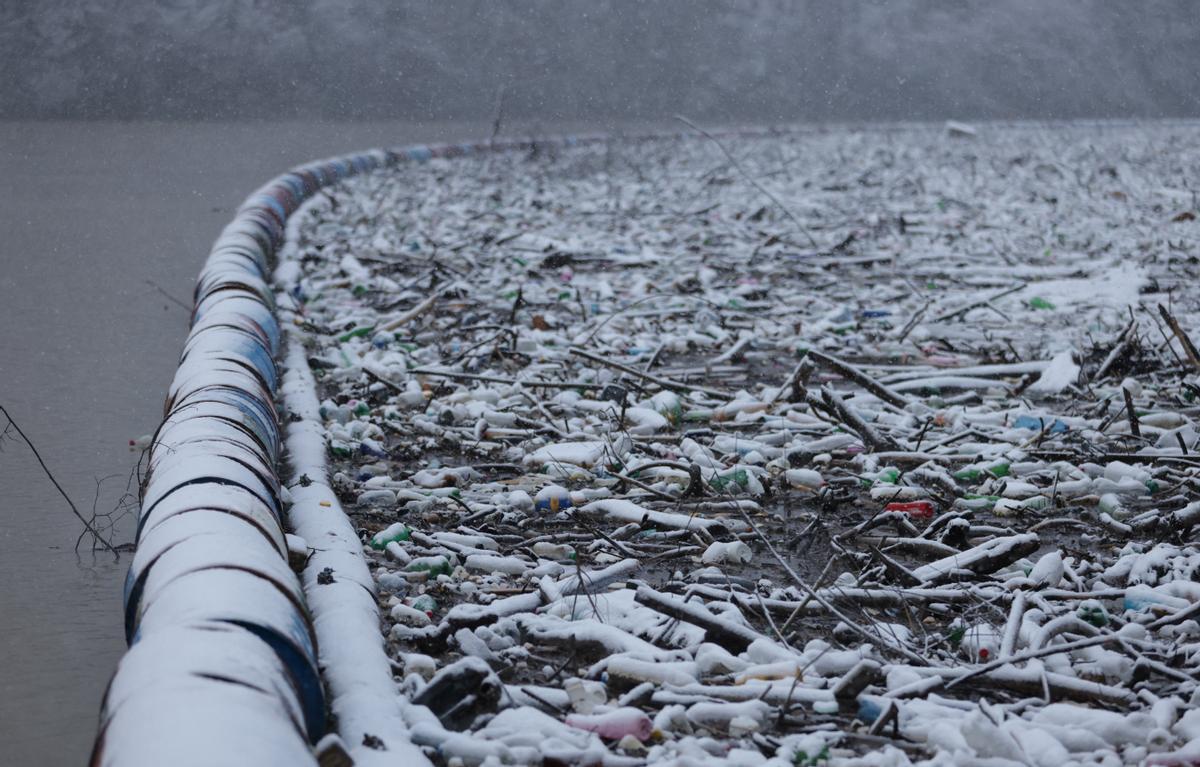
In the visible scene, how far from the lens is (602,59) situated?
31.1 meters

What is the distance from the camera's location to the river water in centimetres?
244

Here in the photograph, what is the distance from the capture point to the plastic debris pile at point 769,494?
2180 millimetres

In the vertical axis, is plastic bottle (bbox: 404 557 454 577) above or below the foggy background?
above

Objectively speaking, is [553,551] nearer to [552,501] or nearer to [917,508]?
[552,501]

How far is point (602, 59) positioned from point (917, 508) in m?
29.2

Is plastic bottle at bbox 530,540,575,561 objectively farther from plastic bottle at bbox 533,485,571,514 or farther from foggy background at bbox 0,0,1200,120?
foggy background at bbox 0,0,1200,120

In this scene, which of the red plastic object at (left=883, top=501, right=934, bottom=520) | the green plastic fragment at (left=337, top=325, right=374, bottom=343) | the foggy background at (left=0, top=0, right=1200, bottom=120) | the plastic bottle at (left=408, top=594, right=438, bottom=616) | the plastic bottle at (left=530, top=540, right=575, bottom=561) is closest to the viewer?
the plastic bottle at (left=408, top=594, right=438, bottom=616)

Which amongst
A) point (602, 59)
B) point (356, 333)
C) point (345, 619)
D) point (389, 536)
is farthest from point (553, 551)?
point (602, 59)

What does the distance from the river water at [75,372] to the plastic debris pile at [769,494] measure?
0.66 meters

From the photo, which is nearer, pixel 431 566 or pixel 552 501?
pixel 431 566

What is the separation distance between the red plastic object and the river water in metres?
2.06

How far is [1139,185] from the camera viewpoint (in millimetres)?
12375

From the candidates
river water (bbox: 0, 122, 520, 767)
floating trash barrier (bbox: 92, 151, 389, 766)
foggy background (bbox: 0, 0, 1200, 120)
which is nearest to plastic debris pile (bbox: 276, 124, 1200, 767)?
floating trash barrier (bbox: 92, 151, 389, 766)

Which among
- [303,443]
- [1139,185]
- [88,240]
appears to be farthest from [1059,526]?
[1139,185]
